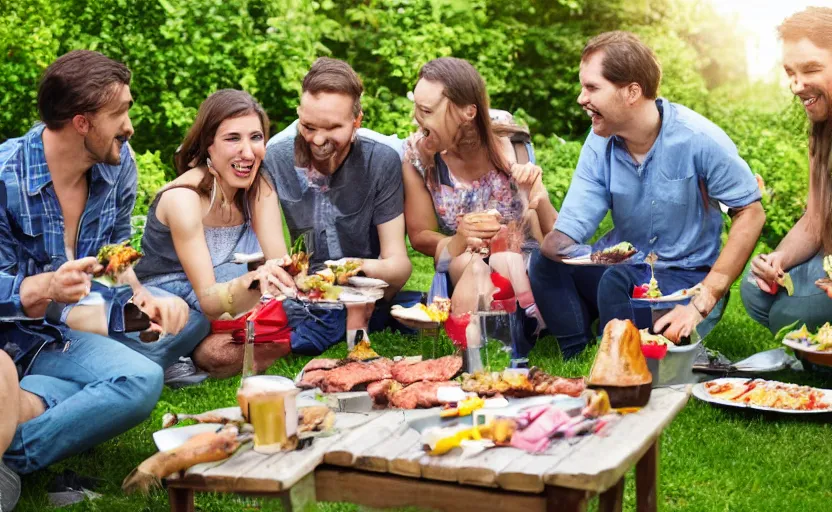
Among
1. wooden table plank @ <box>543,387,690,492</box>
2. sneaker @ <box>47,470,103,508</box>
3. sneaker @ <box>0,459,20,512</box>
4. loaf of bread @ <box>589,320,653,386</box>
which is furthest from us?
sneaker @ <box>47,470,103,508</box>

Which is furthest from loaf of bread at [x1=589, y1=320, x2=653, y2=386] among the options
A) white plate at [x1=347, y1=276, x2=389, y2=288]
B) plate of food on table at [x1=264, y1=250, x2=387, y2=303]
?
white plate at [x1=347, y1=276, x2=389, y2=288]

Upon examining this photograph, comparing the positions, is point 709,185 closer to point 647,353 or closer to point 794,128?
point 647,353

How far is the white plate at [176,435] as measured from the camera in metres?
3.00

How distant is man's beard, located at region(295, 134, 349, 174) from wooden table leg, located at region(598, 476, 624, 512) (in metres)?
2.37

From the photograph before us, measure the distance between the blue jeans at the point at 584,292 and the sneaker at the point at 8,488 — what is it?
276 centimetres

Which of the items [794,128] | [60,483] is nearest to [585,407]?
[60,483]

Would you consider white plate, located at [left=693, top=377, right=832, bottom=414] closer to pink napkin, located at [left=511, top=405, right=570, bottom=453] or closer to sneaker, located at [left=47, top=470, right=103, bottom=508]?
pink napkin, located at [left=511, top=405, right=570, bottom=453]

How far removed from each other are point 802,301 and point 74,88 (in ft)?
11.3

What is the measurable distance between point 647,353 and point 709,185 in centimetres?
157

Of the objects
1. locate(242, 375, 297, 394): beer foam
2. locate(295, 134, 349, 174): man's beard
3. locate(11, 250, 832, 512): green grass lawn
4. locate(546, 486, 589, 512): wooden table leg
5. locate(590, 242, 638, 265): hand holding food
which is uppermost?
locate(295, 134, 349, 174): man's beard

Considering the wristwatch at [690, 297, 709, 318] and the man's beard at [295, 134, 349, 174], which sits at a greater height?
the man's beard at [295, 134, 349, 174]

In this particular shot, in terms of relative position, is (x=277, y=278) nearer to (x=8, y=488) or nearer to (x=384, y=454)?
(x=8, y=488)

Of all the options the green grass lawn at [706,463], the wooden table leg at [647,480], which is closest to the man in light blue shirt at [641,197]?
the green grass lawn at [706,463]

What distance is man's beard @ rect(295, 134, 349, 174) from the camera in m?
5.21
